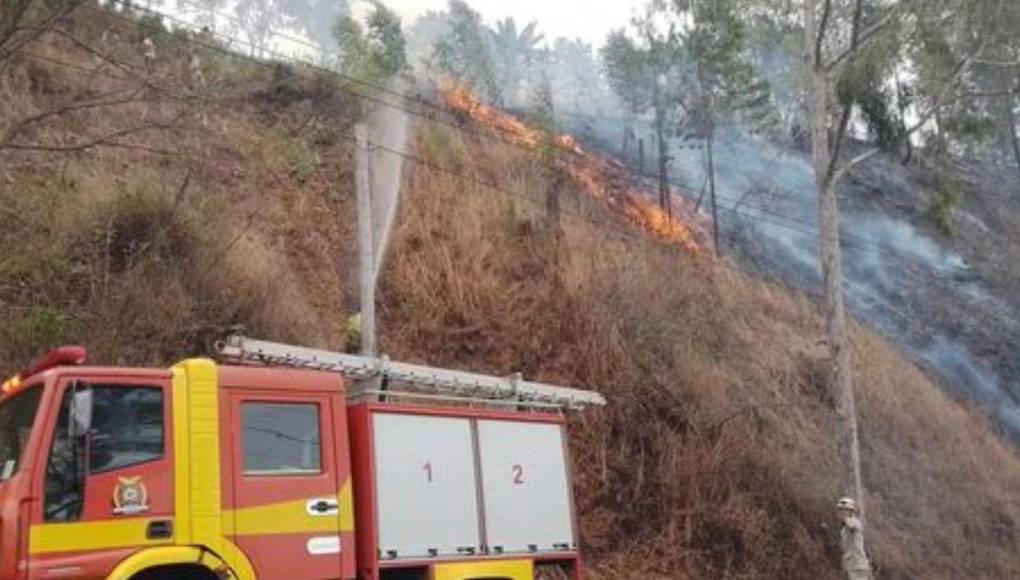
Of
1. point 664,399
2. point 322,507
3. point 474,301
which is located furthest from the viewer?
point 474,301

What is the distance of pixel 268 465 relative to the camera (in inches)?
300

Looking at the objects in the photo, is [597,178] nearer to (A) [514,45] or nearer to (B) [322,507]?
(B) [322,507]

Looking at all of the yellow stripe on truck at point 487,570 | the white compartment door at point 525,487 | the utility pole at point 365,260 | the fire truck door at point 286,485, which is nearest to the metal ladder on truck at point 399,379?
the white compartment door at point 525,487

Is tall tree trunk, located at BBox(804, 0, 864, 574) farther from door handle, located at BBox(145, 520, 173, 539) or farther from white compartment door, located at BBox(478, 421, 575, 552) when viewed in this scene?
door handle, located at BBox(145, 520, 173, 539)

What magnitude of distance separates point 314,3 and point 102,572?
65.9 m

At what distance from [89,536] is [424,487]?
101 inches

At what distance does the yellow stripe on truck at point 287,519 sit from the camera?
289 inches

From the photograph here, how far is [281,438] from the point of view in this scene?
775cm

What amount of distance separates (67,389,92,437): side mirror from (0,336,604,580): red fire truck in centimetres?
1

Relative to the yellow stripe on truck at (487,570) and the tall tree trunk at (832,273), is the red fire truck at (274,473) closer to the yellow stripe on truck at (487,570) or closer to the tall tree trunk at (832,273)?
the yellow stripe on truck at (487,570)

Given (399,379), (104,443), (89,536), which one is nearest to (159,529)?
(89,536)

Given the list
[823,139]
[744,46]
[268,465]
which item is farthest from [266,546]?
[744,46]

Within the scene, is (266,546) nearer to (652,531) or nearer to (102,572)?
(102,572)

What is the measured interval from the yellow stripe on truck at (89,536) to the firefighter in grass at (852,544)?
9639 mm
